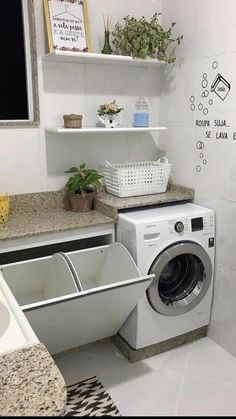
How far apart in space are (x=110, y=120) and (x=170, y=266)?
1023mm

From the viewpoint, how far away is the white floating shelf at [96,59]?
2014 millimetres

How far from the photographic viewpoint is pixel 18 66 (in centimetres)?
208

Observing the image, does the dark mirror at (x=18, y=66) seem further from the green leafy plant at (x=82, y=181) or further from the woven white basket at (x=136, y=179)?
the woven white basket at (x=136, y=179)

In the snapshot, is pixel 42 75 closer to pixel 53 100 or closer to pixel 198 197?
pixel 53 100

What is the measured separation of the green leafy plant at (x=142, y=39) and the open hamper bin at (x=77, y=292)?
1.25 meters

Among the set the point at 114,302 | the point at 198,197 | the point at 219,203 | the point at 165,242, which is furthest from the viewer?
the point at 198,197

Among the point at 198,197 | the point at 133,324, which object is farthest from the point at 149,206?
the point at 133,324

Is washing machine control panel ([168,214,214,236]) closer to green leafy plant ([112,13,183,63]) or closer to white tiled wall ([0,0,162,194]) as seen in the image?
white tiled wall ([0,0,162,194])

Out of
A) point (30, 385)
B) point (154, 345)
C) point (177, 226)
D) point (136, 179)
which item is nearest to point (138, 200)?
point (136, 179)

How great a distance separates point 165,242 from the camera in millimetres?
1995

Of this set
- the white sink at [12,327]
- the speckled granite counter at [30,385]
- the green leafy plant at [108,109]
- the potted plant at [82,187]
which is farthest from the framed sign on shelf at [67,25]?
the speckled granite counter at [30,385]

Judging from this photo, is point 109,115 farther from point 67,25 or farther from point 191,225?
point 191,225

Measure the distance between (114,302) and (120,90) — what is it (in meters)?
1.49

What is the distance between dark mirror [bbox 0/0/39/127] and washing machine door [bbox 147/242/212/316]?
124 cm
